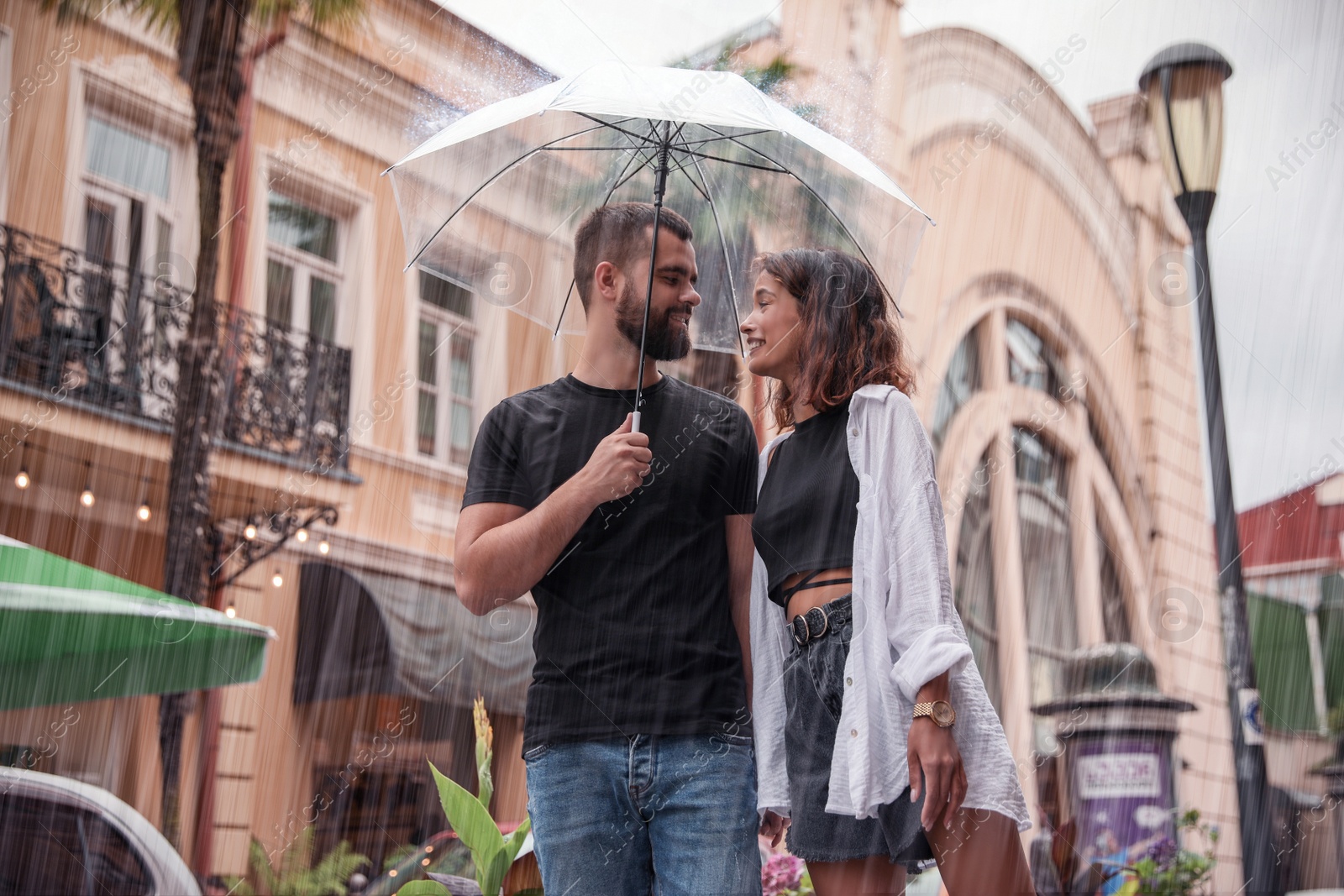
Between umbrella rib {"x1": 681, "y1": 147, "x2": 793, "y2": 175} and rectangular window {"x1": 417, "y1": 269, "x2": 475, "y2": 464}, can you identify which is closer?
umbrella rib {"x1": 681, "y1": 147, "x2": 793, "y2": 175}

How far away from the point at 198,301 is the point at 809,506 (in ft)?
18.9

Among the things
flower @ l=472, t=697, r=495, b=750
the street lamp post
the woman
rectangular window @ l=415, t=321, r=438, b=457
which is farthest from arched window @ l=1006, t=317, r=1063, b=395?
the woman

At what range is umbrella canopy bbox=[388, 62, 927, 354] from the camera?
2.81m

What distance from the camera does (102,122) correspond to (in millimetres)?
7738

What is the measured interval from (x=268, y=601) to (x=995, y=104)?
9004mm

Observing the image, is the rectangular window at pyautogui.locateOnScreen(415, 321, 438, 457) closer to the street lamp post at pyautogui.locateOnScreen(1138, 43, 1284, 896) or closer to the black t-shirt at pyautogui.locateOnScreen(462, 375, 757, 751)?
the street lamp post at pyautogui.locateOnScreen(1138, 43, 1284, 896)

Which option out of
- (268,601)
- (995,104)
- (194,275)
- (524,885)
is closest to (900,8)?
(995,104)

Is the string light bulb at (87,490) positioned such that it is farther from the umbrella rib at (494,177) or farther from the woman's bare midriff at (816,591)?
the woman's bare midriff at (816,591)

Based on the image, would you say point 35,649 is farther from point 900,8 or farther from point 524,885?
point 900,8

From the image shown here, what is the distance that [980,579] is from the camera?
41.8 feet

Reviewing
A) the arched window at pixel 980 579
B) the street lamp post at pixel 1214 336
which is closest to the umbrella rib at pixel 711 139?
the street lamp post at pixel 1214 336

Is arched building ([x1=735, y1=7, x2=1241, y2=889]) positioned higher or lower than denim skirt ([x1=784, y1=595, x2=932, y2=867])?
higher

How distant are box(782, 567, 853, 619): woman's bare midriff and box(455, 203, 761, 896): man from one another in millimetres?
164

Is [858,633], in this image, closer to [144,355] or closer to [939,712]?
[939,712]
